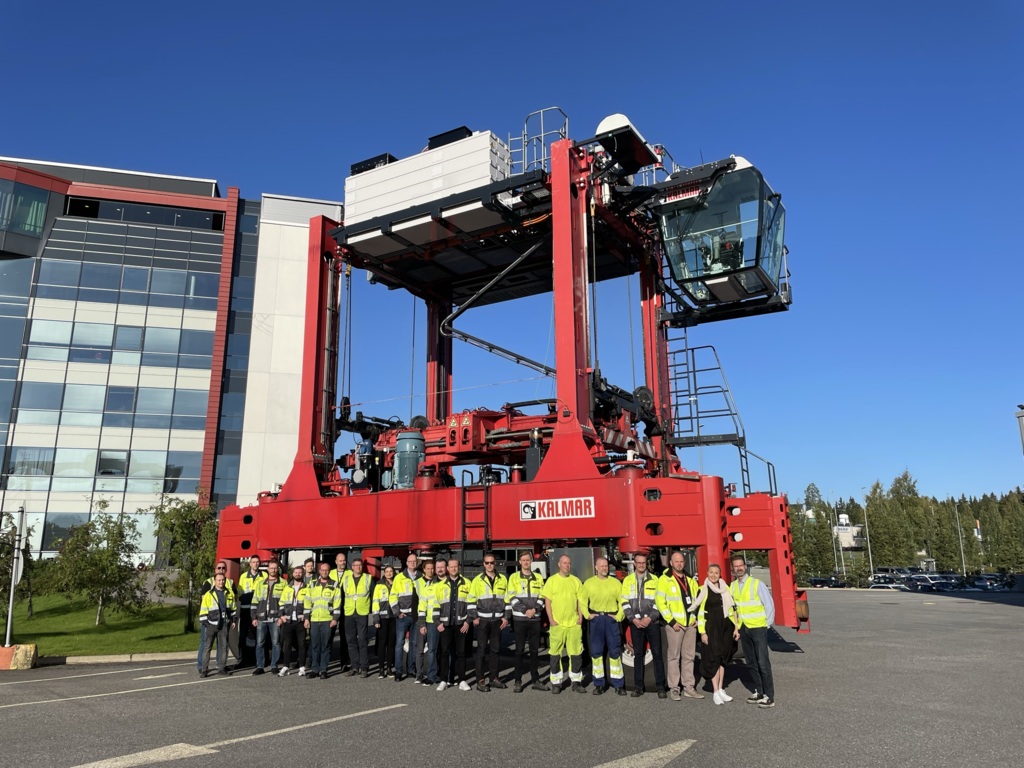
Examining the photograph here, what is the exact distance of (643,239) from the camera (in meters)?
15.7

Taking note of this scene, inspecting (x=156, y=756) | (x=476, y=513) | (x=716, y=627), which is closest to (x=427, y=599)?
(x=476, y=513)

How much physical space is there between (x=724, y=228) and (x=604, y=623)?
8269 millimetres

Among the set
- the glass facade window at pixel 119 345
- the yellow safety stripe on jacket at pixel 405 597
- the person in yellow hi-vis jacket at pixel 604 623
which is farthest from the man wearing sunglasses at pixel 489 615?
the glass facade window at pixel 119 345

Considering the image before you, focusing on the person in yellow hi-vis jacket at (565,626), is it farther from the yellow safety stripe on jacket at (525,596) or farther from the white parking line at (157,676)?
the white parking line at (157,676)

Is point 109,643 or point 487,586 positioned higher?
point 487,586

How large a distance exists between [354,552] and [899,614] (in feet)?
64.3

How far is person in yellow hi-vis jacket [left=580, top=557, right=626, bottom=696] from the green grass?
33.9 feet

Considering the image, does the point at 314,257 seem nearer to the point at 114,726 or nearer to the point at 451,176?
the point at 451,176

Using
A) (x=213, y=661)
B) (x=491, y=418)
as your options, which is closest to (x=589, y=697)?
(x=491, y=418)

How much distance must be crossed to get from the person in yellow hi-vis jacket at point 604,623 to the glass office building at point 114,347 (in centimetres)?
3474

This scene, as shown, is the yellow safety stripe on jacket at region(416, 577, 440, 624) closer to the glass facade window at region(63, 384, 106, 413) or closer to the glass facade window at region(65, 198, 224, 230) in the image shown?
the glass facade window at region(63, 384, 106, 413)

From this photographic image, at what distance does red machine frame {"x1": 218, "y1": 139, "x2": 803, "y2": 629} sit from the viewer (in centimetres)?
982

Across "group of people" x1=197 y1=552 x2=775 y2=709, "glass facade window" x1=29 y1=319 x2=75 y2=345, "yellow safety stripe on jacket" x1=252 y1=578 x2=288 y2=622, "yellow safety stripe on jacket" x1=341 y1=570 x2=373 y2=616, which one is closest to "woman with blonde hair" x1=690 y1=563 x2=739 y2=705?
"group of people" x1=197 y1=552 x2=775 y2=709

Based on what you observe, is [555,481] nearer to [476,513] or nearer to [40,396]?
[476,513]
